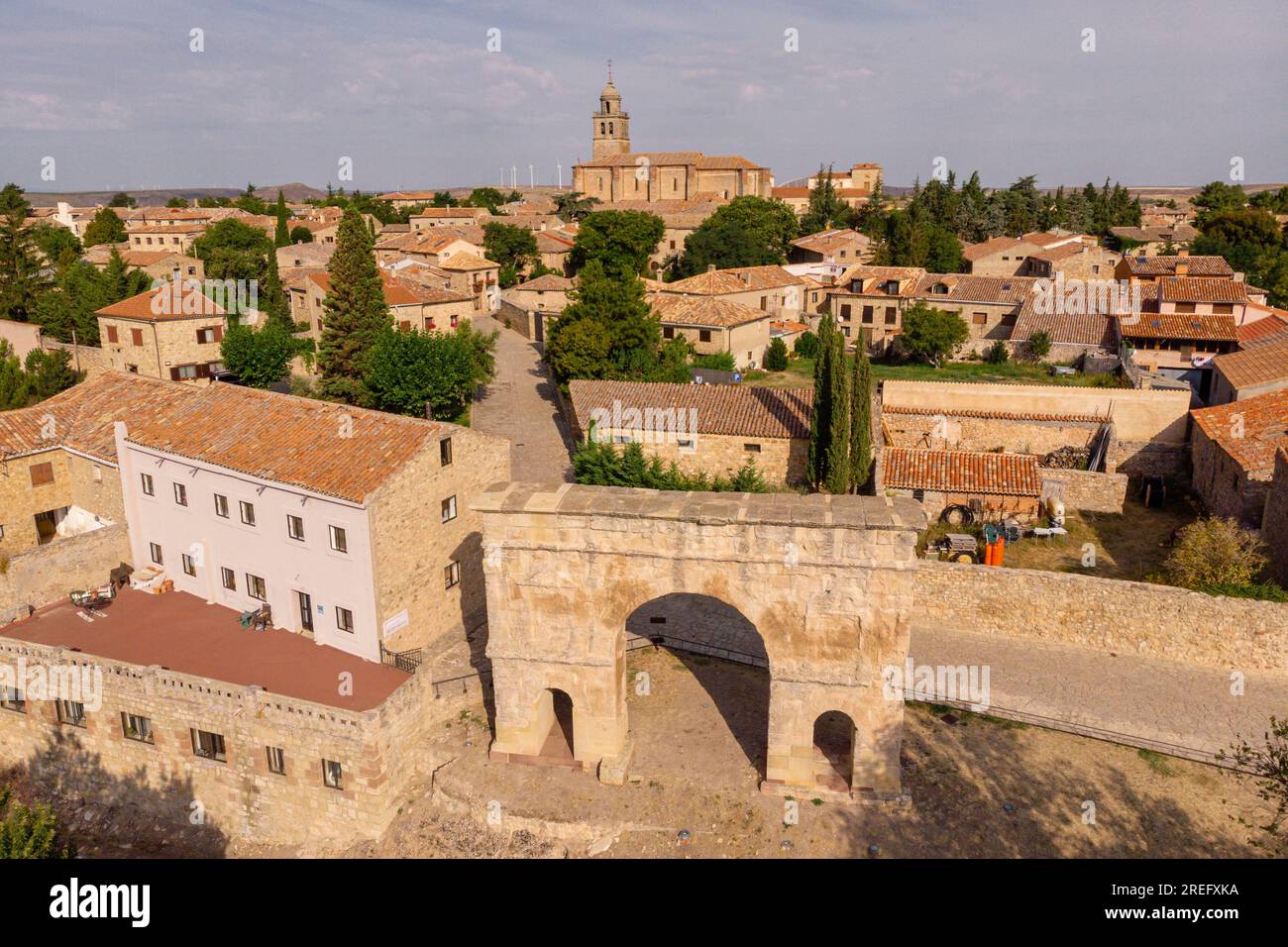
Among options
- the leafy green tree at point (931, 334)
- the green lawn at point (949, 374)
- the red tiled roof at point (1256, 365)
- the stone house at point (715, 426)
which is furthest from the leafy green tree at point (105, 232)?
the red tiled roof at point (1256, 365)

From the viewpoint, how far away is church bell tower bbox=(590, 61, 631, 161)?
117 meters

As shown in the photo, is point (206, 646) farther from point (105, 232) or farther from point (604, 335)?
point (105, 232)

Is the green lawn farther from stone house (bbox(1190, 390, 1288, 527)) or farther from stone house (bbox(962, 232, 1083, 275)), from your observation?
stone house (bbox(962, 232, 1083, 275))

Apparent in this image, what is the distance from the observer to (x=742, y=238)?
Result: 70812mm

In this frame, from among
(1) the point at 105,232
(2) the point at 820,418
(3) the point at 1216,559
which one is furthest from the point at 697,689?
(1) the point at 105,232

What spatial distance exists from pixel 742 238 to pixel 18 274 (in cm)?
5017

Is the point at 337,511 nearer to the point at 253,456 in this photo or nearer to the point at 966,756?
the point at 253,456

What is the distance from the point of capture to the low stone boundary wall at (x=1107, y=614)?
20016 mm

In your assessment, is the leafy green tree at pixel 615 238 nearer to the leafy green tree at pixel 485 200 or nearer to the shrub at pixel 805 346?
the shrub at pixel 805 346

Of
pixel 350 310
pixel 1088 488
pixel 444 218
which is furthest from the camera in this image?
pixel 444 218

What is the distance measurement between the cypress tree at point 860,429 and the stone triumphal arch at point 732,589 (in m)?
11.8

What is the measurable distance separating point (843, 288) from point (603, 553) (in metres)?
46.1
